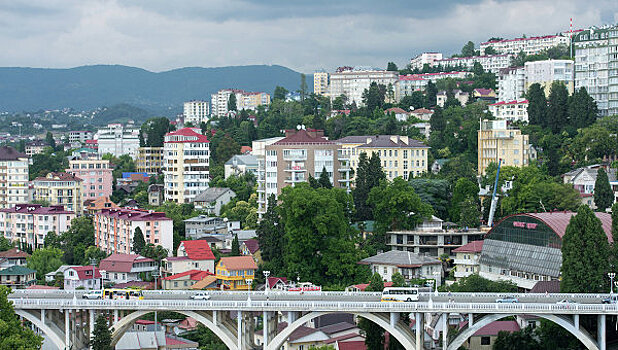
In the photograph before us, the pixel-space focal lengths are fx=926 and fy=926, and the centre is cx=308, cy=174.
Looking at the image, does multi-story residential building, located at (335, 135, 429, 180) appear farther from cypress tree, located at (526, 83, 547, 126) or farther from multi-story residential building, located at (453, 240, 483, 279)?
multi-story residential building, located at (453, 240, 483, 279)

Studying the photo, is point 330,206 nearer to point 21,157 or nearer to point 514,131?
point 514,131

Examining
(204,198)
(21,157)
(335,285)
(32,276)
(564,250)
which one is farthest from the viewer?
(21,157)

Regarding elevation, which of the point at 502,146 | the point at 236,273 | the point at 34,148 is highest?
the point at 34,148

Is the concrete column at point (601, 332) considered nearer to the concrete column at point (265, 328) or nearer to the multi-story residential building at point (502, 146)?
the concrete column at point (265, 328)

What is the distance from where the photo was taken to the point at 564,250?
2403 inches

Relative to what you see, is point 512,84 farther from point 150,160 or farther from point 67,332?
point 67,332

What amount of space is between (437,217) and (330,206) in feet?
50.7

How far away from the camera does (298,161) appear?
98125 mm

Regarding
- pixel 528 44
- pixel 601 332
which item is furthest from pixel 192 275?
pixel 528 44

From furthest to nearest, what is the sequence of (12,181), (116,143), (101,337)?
(116,143) → (12,181) → (101,337)

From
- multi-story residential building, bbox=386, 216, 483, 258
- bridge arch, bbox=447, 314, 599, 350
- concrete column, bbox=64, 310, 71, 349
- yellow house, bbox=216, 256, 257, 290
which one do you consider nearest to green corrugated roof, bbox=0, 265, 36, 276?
yellow house, bbox=216, 256, 257, 290

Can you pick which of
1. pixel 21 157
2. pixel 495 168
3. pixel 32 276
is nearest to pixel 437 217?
pixel 495 168

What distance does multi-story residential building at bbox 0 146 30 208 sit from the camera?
129 m

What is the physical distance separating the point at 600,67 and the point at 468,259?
161 feet
